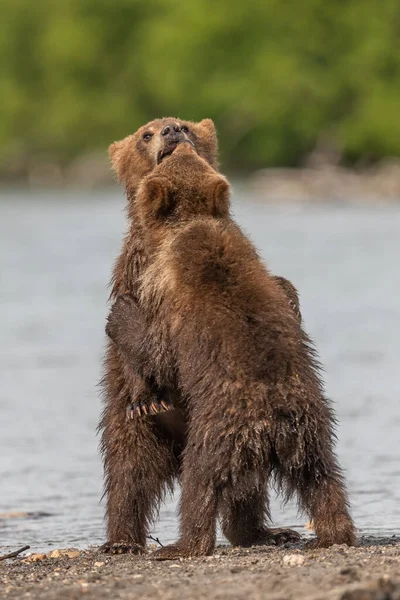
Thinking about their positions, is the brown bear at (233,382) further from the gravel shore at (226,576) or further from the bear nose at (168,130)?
the bear nose at (168,130)

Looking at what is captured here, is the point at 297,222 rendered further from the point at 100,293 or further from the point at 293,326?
the point at 293,326

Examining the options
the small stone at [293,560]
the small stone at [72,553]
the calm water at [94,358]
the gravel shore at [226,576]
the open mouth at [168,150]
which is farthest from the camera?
the calm water at [94,358]

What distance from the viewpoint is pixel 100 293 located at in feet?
70.4

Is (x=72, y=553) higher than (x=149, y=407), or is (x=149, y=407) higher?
(x=149, y=407)

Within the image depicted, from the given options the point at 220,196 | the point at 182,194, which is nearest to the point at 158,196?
the point at 182,194

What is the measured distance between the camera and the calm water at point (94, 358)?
811cm

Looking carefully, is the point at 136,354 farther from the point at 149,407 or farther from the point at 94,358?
the point at 94,358

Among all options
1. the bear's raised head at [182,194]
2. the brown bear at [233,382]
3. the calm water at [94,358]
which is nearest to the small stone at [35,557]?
the brown bear at [233,382]

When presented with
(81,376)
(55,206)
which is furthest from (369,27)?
(81,376)

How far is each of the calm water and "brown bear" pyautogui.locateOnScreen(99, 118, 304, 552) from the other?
0.85 m

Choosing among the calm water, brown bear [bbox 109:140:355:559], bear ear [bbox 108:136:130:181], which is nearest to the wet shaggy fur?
brown bear [bbox 109:140:355:559]

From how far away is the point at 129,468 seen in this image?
616 centimetres

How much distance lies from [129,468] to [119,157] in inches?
70.7

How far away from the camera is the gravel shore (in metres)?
4.46
